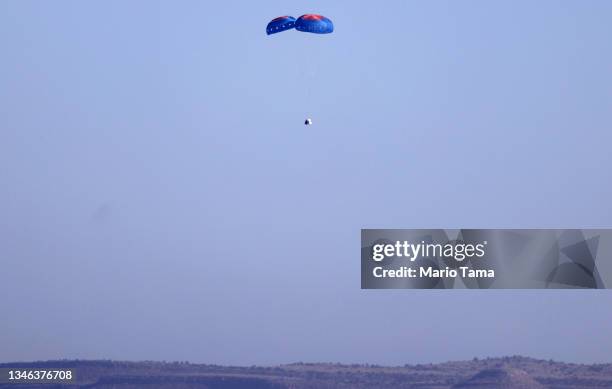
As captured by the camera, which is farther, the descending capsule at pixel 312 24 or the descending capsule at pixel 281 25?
the descending capsule at pixel 281 25

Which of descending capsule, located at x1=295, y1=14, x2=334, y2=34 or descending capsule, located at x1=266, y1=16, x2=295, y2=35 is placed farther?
descending capsule, located at x1=266, y1=16, x2=295, y2=35

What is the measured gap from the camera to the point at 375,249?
368 ft

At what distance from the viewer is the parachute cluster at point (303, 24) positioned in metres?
120

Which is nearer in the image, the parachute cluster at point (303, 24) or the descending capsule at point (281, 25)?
the parachute cluster at point (303, 24)

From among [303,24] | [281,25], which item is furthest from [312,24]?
[281,25]

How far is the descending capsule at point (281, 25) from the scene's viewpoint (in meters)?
122

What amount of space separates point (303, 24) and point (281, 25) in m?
2.87

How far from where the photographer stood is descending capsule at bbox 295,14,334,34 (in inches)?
4739

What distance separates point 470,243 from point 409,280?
6.70 meters

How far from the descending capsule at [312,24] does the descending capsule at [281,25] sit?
83 cm

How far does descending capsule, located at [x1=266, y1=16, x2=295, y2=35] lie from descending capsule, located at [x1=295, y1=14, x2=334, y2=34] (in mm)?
831

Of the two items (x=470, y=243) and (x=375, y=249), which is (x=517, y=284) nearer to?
(x=470, y=243)

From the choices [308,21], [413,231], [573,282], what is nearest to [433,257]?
[413,231]

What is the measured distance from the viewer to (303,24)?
396 feet
